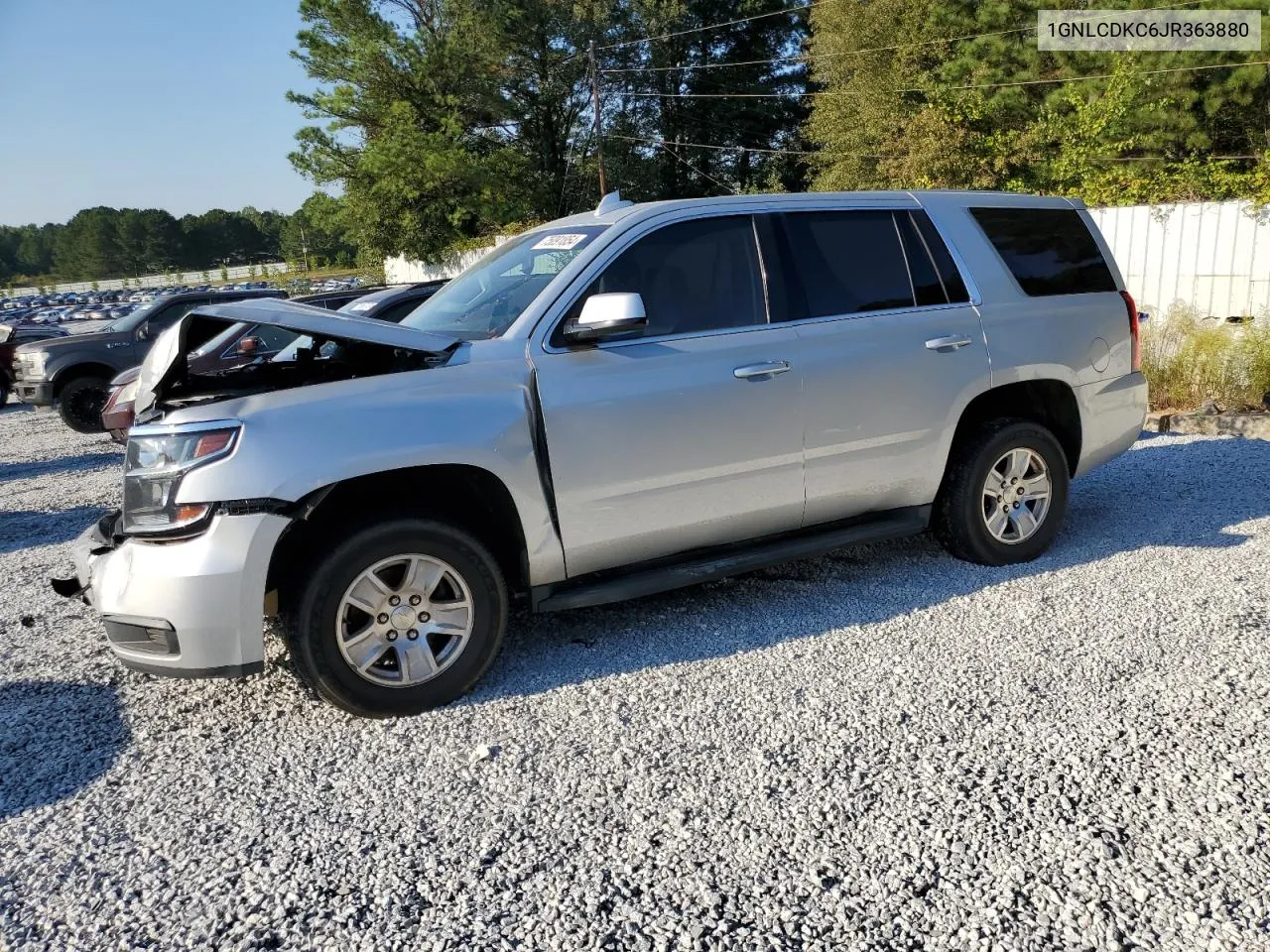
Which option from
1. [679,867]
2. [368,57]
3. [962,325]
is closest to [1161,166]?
[962,325]

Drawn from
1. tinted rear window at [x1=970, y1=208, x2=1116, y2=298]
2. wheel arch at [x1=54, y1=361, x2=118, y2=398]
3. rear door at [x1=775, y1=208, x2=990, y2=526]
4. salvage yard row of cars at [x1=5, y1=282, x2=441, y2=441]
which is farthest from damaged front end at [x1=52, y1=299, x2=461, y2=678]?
wheel arch at [x1=54, y1=361, x2=118, y2=398]

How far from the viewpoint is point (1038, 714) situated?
10.8ft

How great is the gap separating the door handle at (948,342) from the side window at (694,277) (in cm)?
94

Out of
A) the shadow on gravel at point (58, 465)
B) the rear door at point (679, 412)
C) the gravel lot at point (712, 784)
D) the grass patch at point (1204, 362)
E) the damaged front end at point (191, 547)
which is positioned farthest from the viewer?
the shadow on gravel at point (58, 465)

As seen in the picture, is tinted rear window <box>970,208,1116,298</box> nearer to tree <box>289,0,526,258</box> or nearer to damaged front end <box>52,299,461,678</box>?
damaged front end <box>52,299,461,678</box>

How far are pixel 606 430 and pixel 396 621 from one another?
110cm

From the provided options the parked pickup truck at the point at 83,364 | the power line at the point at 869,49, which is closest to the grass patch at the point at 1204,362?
the parked pickup truck at the point at 83,364

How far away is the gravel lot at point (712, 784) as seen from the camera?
2367 millimetres

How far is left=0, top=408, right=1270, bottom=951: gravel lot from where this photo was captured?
7.77 feet

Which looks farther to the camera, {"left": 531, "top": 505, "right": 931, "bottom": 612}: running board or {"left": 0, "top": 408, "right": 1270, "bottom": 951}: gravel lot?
{"left": 531, "top": 505, "right": 931, "bottom": 612}: running board

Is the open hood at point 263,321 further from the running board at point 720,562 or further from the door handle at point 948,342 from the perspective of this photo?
the door handle at point 948,342

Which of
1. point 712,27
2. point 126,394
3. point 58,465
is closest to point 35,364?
point 58,465

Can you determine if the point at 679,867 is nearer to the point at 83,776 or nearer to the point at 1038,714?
the point at 1038,714

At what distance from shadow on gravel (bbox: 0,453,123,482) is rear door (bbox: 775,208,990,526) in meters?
8.84
